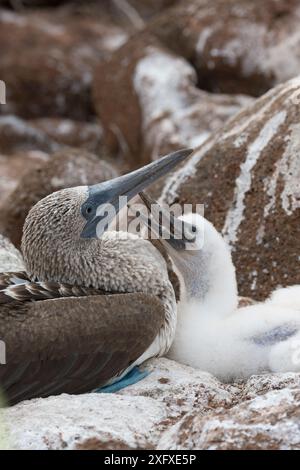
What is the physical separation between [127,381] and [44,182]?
3.38 metres

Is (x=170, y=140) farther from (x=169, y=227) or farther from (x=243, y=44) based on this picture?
(x=169, y=227)

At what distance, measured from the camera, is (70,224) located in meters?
5.15

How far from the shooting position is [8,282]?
504 cm

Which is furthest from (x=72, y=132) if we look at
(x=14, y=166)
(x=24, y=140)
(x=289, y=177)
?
(x=289, y=177)

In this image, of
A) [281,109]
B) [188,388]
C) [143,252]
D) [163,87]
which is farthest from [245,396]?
[163,87]

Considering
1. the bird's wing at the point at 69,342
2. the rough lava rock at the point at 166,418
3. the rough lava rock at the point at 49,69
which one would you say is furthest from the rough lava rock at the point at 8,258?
the rough lava rock at the point at 49,69

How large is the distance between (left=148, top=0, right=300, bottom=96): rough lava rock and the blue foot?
22.4ft

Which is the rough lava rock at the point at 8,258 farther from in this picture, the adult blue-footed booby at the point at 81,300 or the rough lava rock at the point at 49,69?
the rough lava rock at the point at 49,69

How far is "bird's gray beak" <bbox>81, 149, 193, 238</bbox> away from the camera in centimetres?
520

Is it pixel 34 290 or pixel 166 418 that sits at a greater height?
pixel 34 290

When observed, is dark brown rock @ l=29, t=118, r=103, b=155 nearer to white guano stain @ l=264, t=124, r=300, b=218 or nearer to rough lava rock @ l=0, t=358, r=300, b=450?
white guano stain @ l=264, t=124, r=300, b=218

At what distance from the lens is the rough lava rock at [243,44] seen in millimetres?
11195
